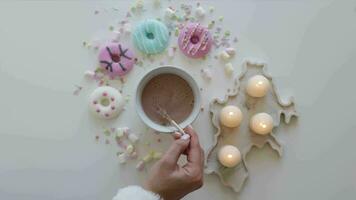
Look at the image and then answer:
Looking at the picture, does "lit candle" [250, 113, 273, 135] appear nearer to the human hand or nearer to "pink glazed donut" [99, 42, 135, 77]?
the human hand

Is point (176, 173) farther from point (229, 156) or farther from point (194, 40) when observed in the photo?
point (194, 40)

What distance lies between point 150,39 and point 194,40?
0.28ft

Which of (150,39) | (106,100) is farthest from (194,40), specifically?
(106,100)

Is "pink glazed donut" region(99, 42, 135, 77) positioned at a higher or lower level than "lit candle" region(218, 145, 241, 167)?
higher

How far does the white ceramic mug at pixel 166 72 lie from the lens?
829mm

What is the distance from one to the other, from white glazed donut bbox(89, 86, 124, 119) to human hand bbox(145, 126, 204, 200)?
0.54 ft

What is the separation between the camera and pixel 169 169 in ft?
2.43

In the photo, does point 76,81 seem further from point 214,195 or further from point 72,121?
point 214,195

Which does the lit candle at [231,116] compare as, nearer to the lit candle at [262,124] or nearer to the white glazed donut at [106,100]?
the lit candle at [262,124]

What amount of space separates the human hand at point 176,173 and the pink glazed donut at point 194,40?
194mm

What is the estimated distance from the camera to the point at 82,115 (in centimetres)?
89

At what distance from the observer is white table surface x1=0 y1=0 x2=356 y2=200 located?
88 centimetres

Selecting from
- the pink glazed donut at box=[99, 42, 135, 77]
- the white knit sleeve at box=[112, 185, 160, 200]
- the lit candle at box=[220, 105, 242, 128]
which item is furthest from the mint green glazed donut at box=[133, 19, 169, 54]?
the white knit sleeve at box=[112, 185, 160, 200]

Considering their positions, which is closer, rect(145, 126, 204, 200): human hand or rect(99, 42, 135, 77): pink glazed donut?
rect(145, 126, 204, 200): human hand
